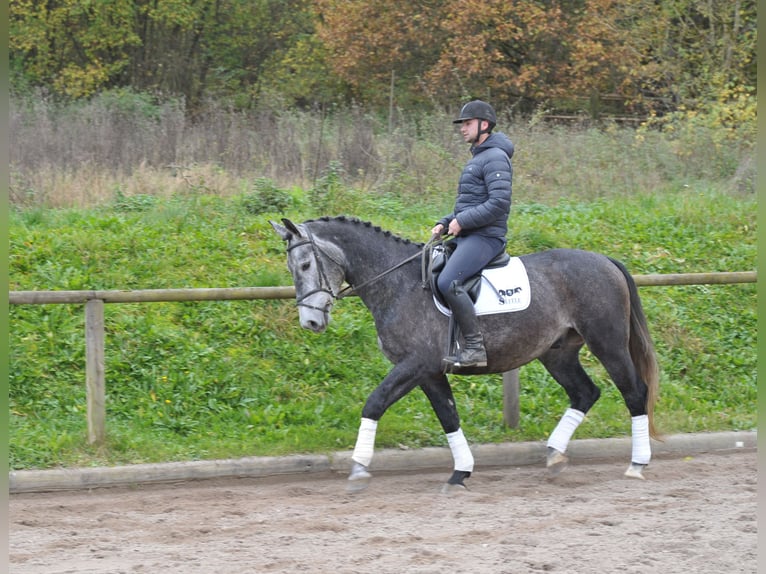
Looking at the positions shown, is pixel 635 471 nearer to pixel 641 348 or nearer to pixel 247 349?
pixel 641 348

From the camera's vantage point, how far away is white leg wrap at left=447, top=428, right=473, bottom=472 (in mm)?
7332

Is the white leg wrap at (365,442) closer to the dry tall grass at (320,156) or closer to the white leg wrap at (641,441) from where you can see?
the white leg wrap at (641,441)

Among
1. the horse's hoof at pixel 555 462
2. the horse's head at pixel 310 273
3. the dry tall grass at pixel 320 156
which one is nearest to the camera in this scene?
the horse's head at pixel 310 273

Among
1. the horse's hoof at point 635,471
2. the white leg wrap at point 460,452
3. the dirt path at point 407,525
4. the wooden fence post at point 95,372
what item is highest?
the wooden fence post at point 95,372

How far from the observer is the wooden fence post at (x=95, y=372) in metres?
7.64

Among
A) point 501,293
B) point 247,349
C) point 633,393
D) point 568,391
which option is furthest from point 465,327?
point 247,349

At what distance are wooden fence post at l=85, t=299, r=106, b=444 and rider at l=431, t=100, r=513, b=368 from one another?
2.71 m

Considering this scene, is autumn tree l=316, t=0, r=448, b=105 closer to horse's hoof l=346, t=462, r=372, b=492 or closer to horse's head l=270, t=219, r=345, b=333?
horse's head l=270, t=219, r=345, b=333

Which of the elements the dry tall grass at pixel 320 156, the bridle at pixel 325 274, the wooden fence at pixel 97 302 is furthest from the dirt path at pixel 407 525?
the dry tall grass at pixel 320 156

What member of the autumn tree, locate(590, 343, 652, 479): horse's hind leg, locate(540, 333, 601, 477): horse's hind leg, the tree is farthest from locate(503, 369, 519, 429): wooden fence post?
the tree

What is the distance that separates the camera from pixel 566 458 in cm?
780

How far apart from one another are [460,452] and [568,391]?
1.22 m

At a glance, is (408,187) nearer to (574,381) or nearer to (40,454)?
(574,381)

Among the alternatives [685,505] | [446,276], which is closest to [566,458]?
[685,505]
